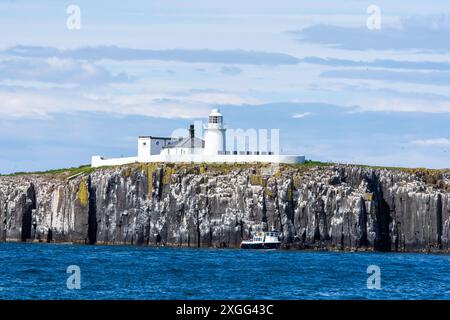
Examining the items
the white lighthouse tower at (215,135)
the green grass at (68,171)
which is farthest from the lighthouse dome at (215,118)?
the green grass at (68,171)

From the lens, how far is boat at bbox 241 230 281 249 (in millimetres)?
128750

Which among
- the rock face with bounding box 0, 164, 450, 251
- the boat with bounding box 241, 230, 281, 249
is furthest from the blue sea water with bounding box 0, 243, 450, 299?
the rock face with bounding box 0, 164, 450, 251

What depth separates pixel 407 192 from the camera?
13725 cm

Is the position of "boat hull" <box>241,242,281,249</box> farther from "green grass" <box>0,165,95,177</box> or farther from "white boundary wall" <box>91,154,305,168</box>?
"green grass" <box>0,165,95,177</box>

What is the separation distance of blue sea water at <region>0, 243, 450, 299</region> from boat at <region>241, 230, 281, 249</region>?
10.4ft

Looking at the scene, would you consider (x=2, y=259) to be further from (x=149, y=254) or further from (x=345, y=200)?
(x=345, y=200)

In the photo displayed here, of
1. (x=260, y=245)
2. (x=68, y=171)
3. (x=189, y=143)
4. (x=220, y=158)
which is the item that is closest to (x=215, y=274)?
(x=260, y=245)

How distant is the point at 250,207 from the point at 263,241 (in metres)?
5.34

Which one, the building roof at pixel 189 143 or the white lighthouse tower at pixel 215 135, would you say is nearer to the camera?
the white lighthouse tower at pixel 215 135

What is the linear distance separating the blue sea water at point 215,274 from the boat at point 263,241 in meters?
3.16

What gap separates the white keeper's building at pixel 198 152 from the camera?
462 ft

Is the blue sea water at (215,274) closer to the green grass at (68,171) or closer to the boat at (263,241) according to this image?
the boat at (263,241)
